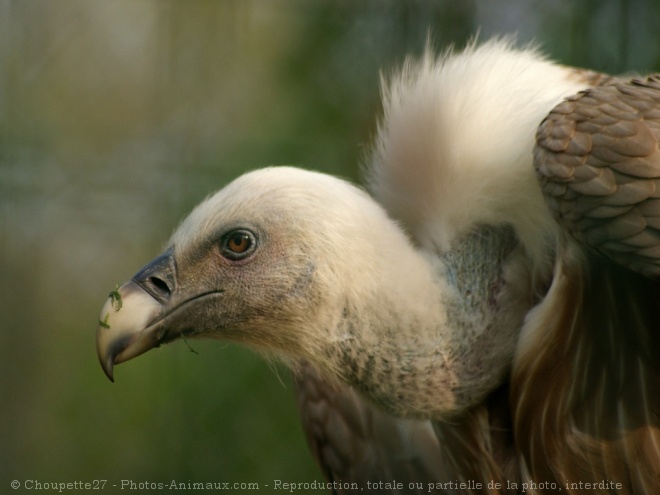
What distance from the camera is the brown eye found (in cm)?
219

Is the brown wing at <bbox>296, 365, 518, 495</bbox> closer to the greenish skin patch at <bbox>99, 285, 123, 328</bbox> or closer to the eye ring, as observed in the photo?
the eye ring

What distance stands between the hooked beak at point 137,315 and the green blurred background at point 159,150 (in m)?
1.93

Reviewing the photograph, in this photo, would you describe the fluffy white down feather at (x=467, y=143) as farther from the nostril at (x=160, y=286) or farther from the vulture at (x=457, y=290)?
the nostril at (x=160, y=286)

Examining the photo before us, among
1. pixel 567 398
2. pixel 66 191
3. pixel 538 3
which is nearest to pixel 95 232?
pixel 66 191

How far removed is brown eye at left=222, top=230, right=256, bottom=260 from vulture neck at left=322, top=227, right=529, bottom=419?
0.23 metres

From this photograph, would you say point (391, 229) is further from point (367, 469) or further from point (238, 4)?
point (238, 4)

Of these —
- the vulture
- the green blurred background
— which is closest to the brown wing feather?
the vulture

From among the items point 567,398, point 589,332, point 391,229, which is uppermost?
point 391,229

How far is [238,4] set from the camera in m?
4.61

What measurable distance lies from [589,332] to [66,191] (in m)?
2.75

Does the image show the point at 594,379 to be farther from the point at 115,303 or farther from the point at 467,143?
the point at 115,303

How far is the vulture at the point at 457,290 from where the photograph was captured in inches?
81.6

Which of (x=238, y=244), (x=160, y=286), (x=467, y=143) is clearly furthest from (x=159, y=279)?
(x=467, y=143)

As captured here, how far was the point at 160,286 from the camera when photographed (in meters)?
2.19
